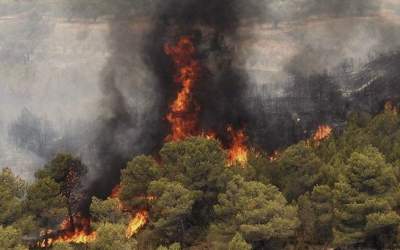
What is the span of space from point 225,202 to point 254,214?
262cm

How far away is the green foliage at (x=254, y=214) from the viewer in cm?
3209

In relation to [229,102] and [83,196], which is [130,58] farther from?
[83,196]

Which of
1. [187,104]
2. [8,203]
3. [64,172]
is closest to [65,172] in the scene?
[64,172]

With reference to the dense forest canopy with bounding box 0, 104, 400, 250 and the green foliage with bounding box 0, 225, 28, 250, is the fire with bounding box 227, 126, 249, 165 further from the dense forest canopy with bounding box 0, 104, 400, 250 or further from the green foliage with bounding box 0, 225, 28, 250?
the green foliage with bounding box 0, 225, 28, 250

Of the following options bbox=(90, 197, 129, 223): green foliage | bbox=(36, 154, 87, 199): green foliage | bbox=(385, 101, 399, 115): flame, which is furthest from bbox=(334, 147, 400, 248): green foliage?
bbox=(385, 101, 399, 115): flame

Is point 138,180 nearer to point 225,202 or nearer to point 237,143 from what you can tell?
point 225,202

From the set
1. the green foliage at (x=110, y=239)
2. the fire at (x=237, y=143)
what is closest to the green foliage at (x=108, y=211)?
the green foliage at (x=110, y=239)

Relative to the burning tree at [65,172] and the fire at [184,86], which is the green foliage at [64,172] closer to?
the burning tree at [65,172]

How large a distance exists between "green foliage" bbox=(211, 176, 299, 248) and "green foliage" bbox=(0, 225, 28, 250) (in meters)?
11.6

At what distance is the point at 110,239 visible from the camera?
96.6ft

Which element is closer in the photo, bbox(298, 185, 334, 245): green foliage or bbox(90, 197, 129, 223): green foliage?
bbox(90, 197, 129, 223): green foliage

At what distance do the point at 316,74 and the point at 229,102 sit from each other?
950 cm

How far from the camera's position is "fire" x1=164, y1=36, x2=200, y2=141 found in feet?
184

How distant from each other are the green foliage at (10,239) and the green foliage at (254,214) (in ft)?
38.1
